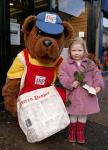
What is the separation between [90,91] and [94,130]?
1.10m

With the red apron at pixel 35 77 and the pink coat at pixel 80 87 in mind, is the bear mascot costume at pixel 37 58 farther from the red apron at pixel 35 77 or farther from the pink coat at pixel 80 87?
the pink coat at pixel 80 87

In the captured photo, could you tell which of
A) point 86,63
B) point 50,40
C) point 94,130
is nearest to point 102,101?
point 94,130

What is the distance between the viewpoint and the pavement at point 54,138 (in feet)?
14.8

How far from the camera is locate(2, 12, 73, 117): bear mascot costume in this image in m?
4.46

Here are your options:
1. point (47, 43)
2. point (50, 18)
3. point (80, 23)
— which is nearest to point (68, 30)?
point (50, 18)

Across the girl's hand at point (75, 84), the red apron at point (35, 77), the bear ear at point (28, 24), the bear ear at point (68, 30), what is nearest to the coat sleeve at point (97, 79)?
the girl's hand at point (75, 84)

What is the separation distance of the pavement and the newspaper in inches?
7.9

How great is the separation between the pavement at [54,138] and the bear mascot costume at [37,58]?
0.39 m

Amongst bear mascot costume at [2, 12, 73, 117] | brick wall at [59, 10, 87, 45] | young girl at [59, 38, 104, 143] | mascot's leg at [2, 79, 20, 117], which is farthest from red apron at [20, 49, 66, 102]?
brick wall at [59, 10, 87, 45]

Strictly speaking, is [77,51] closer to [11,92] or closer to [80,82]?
[80,82]

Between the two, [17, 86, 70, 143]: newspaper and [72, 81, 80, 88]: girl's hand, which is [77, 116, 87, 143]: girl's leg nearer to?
[17, 86, 70, 143]: newspaper

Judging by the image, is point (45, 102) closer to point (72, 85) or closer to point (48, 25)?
point (72, 85)

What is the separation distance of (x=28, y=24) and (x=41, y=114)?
1202 mm

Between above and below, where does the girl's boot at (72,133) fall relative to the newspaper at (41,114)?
below
